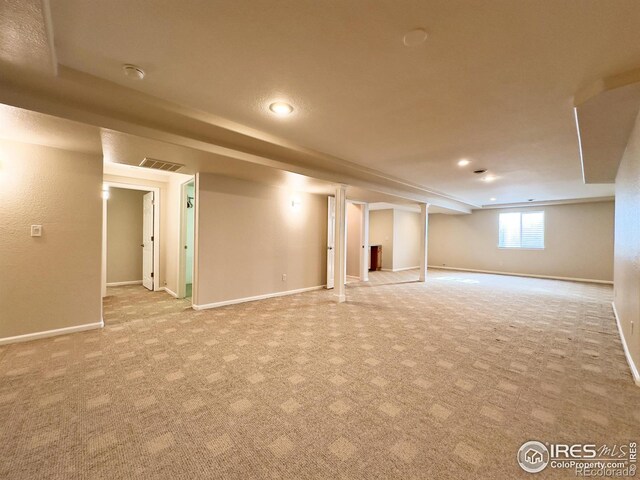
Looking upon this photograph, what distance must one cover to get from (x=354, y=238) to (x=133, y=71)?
6571 mm

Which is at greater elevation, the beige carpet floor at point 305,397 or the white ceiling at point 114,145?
the white ceiling at point 114,145

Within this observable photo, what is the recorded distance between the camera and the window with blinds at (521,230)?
29.4 ft

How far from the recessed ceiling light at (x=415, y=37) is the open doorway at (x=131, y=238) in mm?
5849

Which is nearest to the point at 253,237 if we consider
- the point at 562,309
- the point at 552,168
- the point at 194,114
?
the point at 194,114

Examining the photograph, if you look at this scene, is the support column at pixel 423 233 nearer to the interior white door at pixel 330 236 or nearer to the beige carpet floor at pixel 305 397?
the interior white door at pixel 330 236

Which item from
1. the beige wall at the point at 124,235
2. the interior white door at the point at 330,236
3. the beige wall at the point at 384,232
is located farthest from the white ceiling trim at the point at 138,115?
the beige wall at the point at 384,232

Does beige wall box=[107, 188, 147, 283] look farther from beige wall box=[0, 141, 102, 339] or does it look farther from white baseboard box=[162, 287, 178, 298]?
beige wall box=[0, 141, 102, 339]

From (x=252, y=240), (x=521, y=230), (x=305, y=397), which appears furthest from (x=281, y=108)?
(x=521, y=230)

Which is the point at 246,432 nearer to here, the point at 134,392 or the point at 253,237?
the point at 134,392

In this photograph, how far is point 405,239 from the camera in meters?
10.6

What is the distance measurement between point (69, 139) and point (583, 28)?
4467mm

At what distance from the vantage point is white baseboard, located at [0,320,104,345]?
304 centimetres

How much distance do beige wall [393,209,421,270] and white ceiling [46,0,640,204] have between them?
7.04 m

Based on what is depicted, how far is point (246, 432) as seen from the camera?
1728 mm
